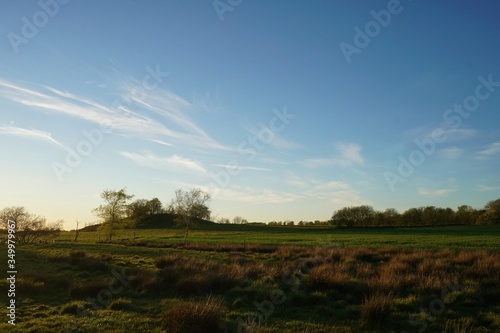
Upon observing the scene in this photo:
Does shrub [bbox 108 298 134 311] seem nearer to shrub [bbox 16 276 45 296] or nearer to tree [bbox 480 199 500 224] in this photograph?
shrub [bbox 16 276 45 296]

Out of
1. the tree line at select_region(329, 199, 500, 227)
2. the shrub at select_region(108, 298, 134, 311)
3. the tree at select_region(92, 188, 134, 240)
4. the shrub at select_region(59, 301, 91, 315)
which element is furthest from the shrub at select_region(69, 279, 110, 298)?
the tree line at select_region(329, 199, 500, 227)

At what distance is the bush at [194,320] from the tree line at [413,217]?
106510 mm

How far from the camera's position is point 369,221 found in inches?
4405

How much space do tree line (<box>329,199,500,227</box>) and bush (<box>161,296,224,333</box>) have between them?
106510 millimetres

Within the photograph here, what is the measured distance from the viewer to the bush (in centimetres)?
831

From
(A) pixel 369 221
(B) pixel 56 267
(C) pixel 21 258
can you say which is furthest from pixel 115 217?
(A) pixel 369 221

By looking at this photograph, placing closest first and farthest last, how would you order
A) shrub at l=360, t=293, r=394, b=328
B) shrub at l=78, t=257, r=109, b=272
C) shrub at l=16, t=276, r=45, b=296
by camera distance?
shrub at l=360, t=293, r=394, b=328, shrub at l=16, t=276, r=45, b=296, shrub at l=78, t=257, r=109, b=272

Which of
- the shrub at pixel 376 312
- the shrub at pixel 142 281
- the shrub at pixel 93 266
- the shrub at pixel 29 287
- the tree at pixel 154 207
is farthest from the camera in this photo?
the tree at pixel 154 207

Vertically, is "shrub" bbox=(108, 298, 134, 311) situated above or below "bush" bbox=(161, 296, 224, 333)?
below

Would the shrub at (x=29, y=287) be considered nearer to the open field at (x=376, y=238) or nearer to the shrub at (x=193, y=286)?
the shrub at (x=193, y=286)

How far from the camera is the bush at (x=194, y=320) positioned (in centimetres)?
831

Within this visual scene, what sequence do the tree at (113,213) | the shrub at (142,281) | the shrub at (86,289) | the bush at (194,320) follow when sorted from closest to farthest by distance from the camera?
the bush at (194,320), the shrub at (86,289), the shrub at (142,281), the tree at (113,213)

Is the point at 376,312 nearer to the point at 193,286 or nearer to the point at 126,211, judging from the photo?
the point at 193,286

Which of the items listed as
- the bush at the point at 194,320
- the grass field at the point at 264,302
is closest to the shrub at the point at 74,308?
the grass field at the point at 264,302
